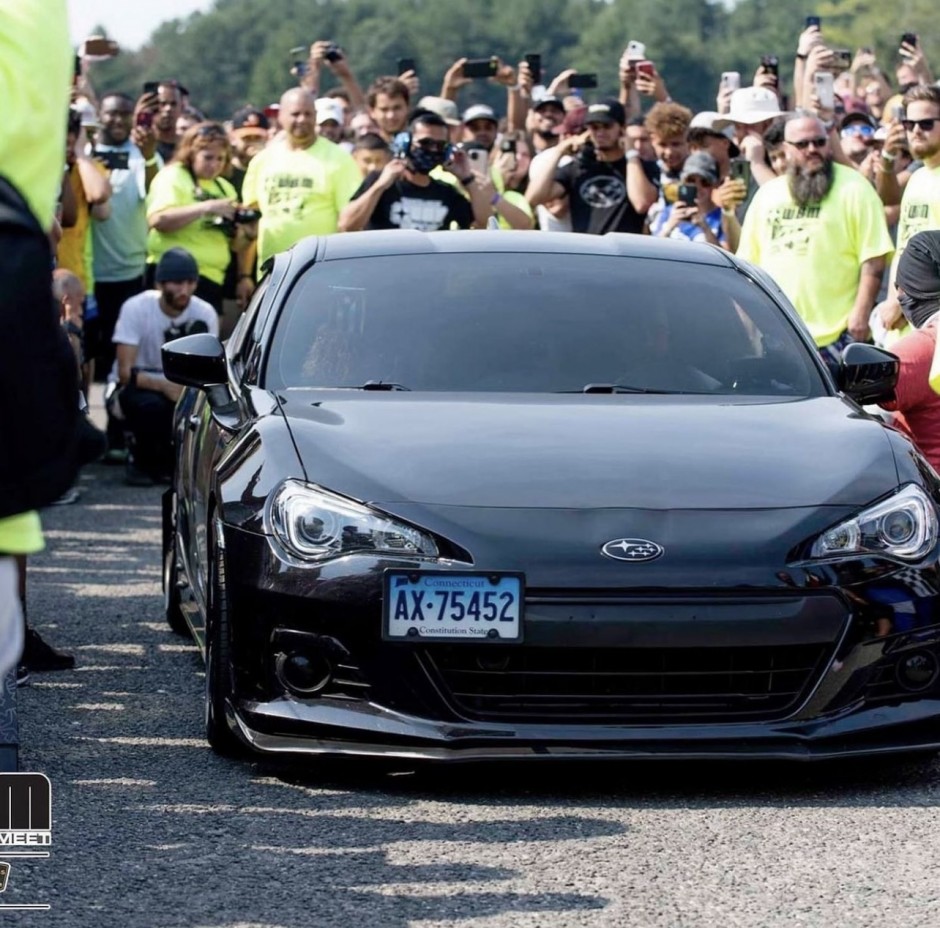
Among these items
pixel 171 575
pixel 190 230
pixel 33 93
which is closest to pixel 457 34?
pixel 190 230

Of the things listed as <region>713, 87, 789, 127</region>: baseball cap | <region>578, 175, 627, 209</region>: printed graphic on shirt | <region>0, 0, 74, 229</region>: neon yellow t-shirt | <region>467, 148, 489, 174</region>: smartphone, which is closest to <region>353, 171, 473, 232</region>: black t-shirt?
<region>467, 148, 489, 174</region>: smartphone

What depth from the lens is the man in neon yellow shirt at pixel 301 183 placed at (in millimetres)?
12492

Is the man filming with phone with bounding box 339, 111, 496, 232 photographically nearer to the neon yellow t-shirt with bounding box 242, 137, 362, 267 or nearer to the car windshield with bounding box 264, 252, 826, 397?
the neon yellow t-shirt with bounding box 242, 137, 362, 267

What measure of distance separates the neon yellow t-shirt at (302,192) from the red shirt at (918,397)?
5.83 metres

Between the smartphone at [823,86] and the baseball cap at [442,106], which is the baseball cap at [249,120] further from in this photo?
the smartphone at [823,86]

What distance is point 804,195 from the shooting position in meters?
10.3

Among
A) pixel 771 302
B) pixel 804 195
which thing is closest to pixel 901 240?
pixel 804 195

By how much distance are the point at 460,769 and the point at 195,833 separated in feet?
3.14

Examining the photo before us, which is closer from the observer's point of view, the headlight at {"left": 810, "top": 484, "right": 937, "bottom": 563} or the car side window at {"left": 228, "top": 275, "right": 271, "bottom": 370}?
the headlight at {"left": 810, "top": 484, "right": 937, "bottom": 563}

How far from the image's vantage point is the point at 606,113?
12.3 meters

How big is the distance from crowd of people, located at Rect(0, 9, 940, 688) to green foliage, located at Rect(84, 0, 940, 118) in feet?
391

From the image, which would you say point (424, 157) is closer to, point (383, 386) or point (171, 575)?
point (171, 575)

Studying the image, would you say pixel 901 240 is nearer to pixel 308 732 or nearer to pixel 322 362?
pixel 322 362

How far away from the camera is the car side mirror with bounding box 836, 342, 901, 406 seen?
6.44 m
